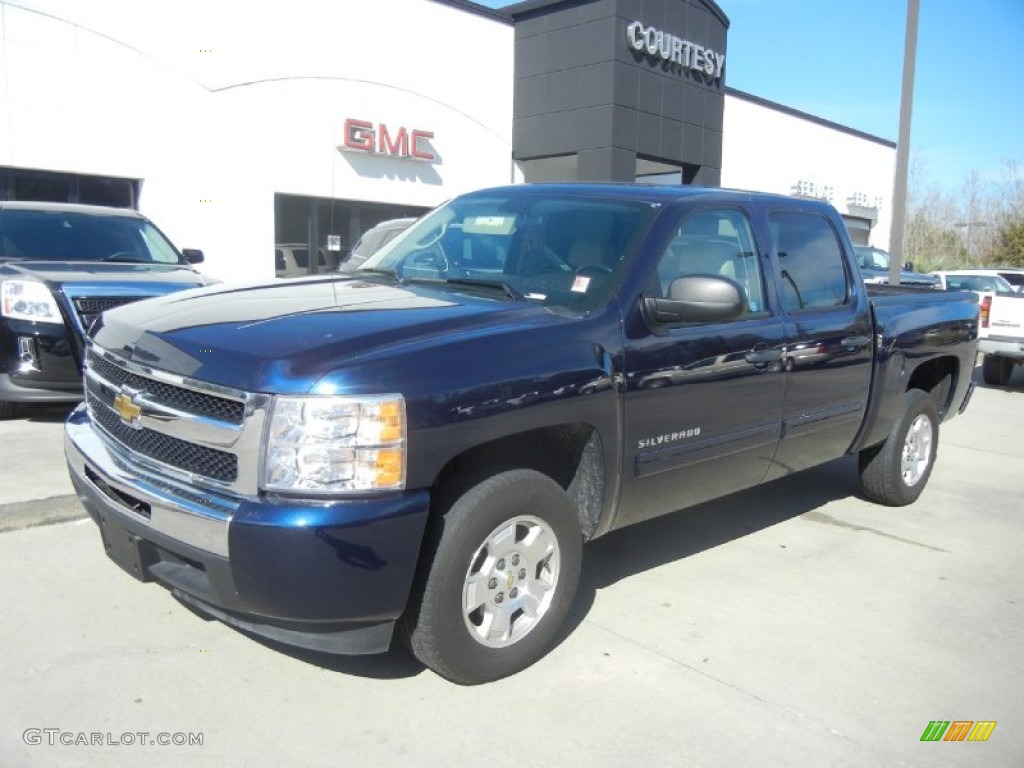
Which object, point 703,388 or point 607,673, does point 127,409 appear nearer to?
point 607,673

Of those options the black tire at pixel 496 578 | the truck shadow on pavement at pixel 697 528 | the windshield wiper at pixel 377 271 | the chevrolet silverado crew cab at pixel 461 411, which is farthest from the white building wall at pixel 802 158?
the black tire at pixel 496 578

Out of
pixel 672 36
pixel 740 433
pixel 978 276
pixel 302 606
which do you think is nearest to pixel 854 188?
pixel 672 36

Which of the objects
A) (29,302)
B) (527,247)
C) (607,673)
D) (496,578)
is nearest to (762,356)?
(527,247)

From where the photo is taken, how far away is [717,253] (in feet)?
14.4

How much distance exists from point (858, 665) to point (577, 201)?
2.41m

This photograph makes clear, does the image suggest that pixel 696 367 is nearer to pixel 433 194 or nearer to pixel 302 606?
pixel 302 606

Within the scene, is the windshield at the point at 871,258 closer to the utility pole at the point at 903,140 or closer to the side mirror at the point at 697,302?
the utility pole at the point at 903,140

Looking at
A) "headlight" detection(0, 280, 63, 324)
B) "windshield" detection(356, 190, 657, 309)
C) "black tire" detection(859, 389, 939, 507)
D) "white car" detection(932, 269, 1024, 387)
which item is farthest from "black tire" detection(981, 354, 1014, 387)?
"headlight" detection(0, 280, 63, 324)

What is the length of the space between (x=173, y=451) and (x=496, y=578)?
4.04 feet

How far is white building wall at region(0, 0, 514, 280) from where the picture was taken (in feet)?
42.9

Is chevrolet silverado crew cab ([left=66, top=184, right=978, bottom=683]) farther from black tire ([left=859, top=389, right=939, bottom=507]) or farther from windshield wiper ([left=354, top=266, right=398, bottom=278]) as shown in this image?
black tire ([left=859, top=389, right=939, bottom=507])

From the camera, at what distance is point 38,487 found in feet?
16.9

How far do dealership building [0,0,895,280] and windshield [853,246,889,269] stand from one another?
475cm

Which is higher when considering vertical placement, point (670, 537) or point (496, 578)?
point (496, 578)
